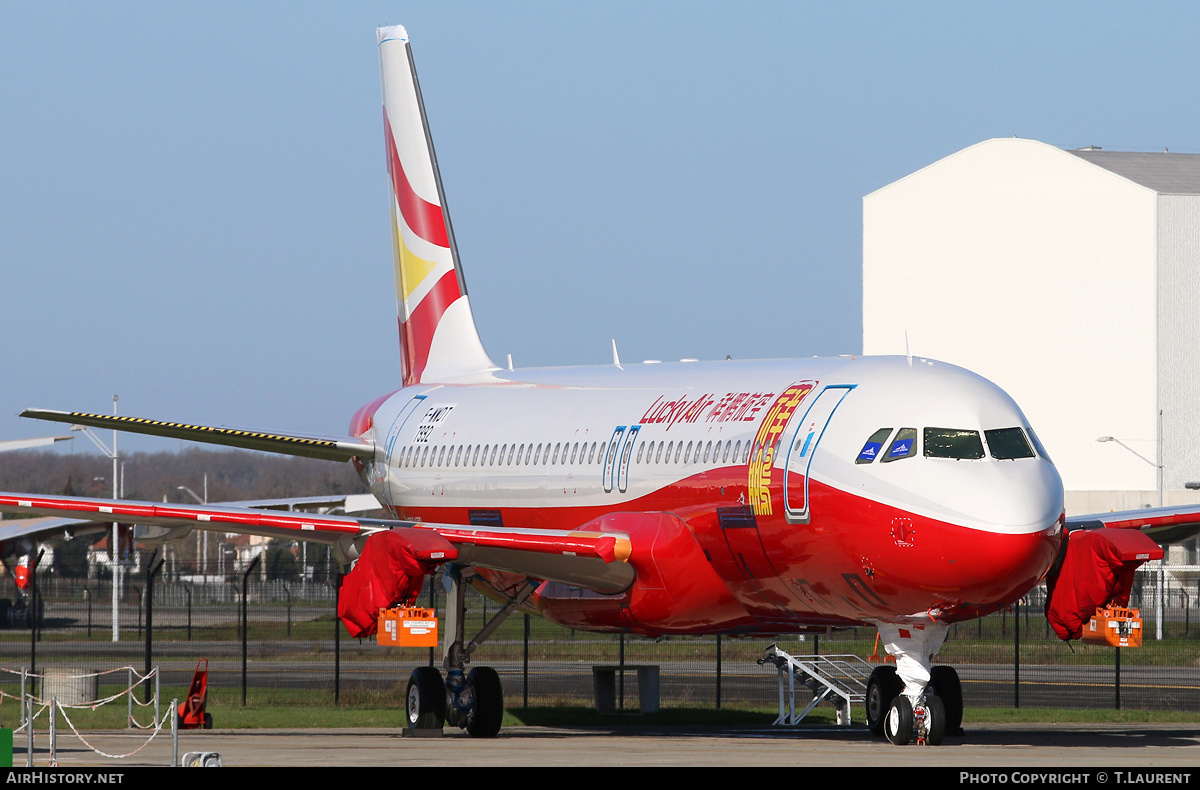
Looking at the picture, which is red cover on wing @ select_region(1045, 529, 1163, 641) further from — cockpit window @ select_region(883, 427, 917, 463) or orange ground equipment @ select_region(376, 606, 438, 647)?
orange ground equipment @ select_region(376, 606, 438, 647)

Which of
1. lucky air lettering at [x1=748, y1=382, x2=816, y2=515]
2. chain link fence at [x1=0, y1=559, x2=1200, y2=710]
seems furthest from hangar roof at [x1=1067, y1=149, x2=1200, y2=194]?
lucky air lettering at [x1=748, y1=382, x2=816, y2=515]

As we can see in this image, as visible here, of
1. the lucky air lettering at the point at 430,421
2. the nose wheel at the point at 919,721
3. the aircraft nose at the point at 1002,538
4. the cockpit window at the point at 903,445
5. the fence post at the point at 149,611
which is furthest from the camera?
the lucky air lettering at the point at 430,421

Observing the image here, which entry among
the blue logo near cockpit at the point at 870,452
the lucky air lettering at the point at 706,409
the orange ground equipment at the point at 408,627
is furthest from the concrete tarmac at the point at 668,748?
the lucky air lettering at the point at 706,409

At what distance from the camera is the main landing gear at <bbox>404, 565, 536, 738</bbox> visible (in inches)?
968

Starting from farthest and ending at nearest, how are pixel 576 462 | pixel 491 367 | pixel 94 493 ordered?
pixel 94 493 < pixel 491 367 < pixel 576 462

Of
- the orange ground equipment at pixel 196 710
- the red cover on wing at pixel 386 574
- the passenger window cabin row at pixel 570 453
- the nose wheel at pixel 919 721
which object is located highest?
the passenger window cabin row at pixel 570 453

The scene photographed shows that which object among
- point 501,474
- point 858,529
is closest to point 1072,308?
point 501,474

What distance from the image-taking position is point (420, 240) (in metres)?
32.6

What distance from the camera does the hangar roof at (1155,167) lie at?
91.1 m

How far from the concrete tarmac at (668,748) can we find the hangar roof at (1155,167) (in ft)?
227

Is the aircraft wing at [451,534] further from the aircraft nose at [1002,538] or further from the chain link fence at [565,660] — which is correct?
the chain link fence at [565,660]

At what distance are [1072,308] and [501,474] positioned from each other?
7022 cm

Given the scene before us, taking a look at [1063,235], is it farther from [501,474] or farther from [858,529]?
[858,529]

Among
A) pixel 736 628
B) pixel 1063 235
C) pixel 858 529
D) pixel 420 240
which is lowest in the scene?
pixel 736 628
